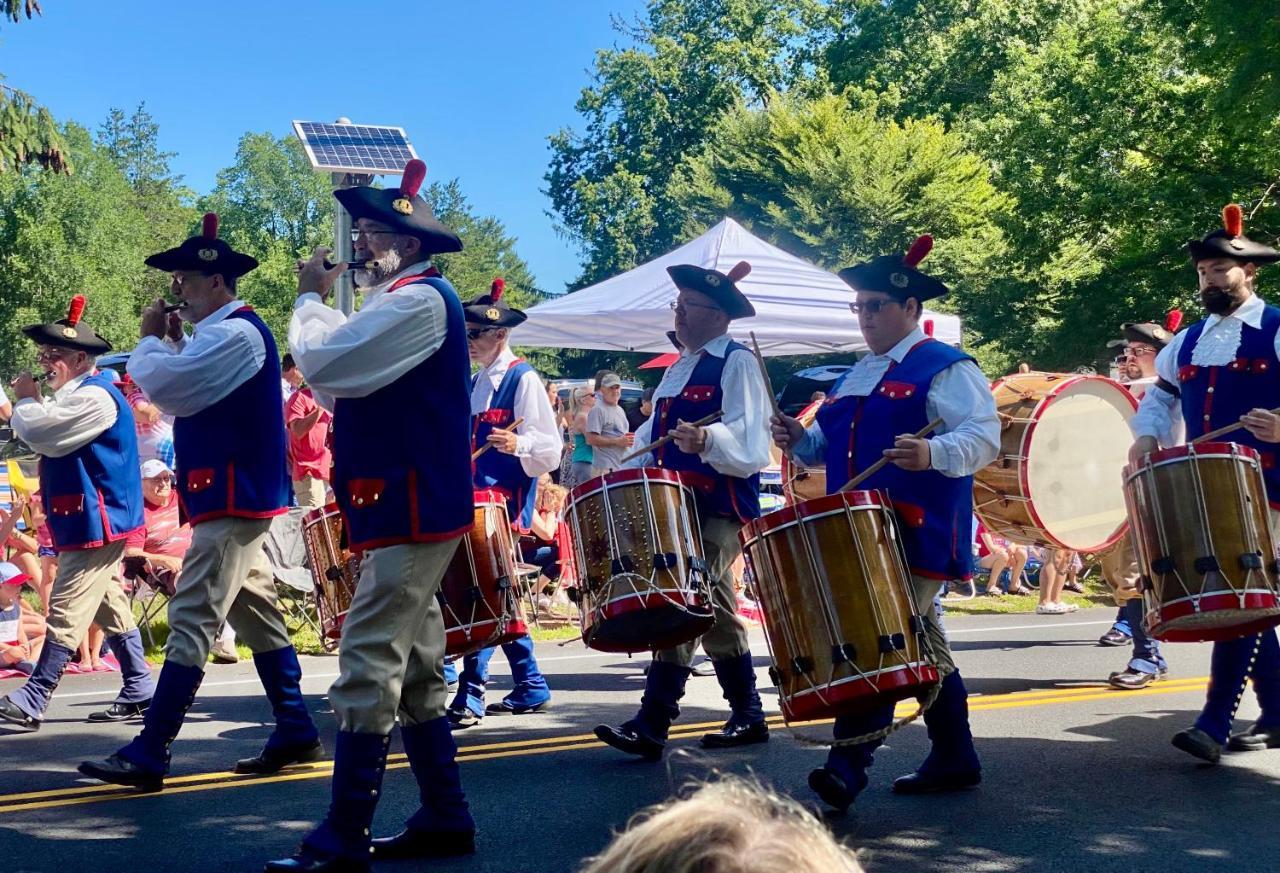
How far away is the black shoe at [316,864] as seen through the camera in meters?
4.46

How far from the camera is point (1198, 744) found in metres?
6.09

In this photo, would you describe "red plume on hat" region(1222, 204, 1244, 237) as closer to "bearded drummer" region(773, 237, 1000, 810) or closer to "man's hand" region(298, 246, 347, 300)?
"bearded drummer" region(773, 237, 1000, 810)

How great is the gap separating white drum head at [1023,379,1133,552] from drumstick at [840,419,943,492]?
274 centimetres

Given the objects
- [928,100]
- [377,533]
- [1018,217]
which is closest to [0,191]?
[928,100]

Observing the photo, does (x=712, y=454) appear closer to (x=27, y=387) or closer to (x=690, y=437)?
(x=690, y=437)

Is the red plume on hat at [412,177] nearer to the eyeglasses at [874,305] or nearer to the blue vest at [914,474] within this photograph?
the eyeglasses at [874,305]

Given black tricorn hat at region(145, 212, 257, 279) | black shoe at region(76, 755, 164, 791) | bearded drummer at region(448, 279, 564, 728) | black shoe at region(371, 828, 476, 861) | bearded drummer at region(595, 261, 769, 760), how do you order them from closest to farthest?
black shoe at region(371, 828, 476, 861) < black shoe at region(76, 755, 164, 791) < black tricorn hat at region(145, 212, 257, 279) < bearded drummer at region(595, 261, 769, 760) < bearded drummer at region(448, 279, 564, 728)

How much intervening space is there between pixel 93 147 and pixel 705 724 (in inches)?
2537

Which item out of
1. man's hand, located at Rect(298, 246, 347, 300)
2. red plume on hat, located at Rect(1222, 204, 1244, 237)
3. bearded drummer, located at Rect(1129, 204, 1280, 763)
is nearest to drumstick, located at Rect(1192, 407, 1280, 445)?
bearded drummer, located at Rect(1129, 204, 1280, 763)

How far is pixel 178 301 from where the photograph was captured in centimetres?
637

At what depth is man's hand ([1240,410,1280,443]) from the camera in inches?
234

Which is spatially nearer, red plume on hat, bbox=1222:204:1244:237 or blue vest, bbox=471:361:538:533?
red plume on hat, bbox=1222:204:1244:237

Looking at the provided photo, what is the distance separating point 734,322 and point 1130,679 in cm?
635

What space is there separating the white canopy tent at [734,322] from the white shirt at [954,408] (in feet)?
23.3
